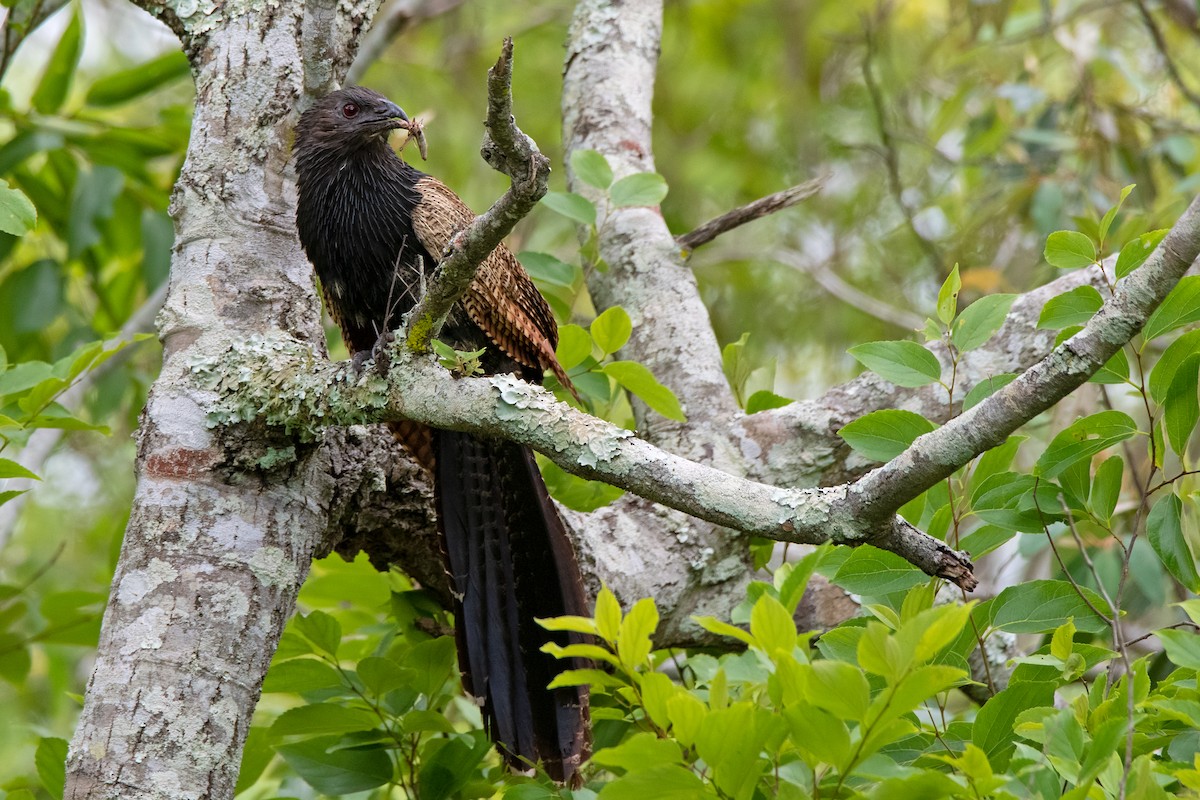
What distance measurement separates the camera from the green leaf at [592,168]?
270 centimetres

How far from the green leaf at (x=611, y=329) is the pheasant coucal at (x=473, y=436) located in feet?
0.90

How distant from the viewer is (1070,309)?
5.72ft

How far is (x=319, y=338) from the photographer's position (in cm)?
233

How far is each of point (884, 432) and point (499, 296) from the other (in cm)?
114

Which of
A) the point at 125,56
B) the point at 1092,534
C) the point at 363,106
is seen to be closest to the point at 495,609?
the point at 363,106

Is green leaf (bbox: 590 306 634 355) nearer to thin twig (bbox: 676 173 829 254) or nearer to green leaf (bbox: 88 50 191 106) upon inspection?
thin twig (bbox: 676 173 829 254)

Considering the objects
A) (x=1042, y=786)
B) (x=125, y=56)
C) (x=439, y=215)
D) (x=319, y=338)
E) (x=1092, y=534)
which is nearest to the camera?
(x=1042, y=786)

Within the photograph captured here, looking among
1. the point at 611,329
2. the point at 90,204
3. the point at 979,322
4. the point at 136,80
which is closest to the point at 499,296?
the point at 611,329

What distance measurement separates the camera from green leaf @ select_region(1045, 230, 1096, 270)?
5.66 ft

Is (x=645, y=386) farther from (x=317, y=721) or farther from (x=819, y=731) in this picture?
(x=819, y=731)

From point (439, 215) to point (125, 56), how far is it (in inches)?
157

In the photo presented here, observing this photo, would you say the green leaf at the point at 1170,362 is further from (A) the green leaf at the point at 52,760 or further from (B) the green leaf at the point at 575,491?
(A) the green leaf at the point at 52,760

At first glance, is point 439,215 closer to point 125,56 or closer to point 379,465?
point 379,465

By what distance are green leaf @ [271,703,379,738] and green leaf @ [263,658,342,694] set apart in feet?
0.31
